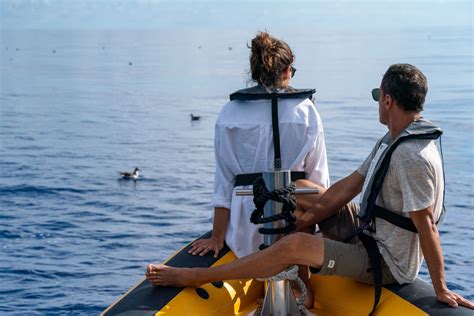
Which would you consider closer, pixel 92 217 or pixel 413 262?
pixel 413 262

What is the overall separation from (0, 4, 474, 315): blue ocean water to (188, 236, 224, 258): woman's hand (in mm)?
993

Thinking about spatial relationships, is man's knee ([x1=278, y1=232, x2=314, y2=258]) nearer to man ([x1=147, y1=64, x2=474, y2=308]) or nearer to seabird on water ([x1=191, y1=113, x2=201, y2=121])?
man ([x1=147, y1=64, x2=474, y2=308])

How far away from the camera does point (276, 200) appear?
427 centimetres

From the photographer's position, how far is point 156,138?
63.7 feet

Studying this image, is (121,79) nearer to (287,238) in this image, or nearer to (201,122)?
(201,122)

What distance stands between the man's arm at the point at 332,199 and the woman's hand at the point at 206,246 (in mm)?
558

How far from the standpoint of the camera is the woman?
4.89 metres

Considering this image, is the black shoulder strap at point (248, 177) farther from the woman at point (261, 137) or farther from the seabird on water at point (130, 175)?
the seabird on water at point (130, 175)

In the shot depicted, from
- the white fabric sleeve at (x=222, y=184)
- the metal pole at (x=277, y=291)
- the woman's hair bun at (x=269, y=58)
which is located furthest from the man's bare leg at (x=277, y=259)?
the woman's hair bun at (x=269, y=58)

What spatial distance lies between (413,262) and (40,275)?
5827 mm

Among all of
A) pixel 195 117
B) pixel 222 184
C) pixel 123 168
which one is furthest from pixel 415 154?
pixel 195 117

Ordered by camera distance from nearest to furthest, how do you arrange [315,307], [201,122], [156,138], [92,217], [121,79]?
[315,307] < [92,217] < [156,138] < [201,122] < [121,79]

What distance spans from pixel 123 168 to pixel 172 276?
1130 cm

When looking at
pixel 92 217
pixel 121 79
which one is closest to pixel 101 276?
pixel 92 217
